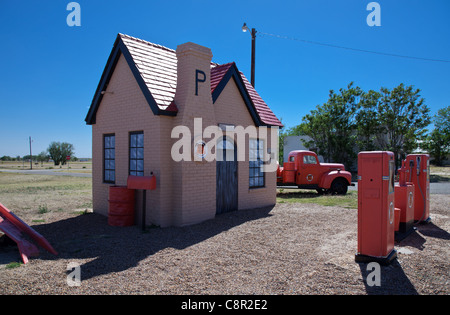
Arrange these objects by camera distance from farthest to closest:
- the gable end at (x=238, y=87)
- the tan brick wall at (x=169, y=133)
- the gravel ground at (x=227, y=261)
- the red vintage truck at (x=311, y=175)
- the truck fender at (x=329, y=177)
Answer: the red vintage truck at (x=311, y=175) < the truck fender at (x=329, y=177) < the gable end at (x=238, y=87) < the tan brick wall at (x=169, y=133) < the gravel ground at (x=227, y=261)

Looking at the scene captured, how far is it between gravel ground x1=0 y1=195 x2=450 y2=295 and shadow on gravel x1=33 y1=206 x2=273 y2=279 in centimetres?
2

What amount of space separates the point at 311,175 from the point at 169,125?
349 inches

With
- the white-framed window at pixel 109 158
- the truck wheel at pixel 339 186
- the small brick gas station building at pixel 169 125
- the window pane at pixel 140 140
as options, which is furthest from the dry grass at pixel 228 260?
the truck wheel at pixel 339 186

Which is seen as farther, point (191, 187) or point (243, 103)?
point (243, 103)

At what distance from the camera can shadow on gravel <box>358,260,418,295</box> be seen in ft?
13.5

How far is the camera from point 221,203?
9562mm

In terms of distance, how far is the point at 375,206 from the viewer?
503 cm

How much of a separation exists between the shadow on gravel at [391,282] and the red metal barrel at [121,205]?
5691mm

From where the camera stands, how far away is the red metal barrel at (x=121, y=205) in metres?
8.14

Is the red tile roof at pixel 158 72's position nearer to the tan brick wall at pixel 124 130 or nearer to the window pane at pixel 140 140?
the tan brick wall at pixel 124 130

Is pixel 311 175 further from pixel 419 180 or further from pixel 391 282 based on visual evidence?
pixel 391 282

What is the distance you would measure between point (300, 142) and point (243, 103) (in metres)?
22.9

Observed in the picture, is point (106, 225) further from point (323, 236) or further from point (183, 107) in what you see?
point (323, 236)
